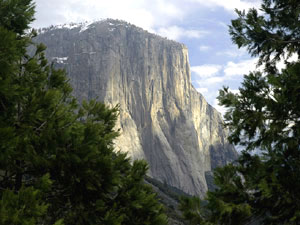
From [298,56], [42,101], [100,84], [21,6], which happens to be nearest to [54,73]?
[21,6]

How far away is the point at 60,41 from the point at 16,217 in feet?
494

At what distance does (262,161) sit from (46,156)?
4465mm

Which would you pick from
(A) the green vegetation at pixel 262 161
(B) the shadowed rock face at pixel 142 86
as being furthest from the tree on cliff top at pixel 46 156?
(B) the shadowed rock face at pixel 142 86

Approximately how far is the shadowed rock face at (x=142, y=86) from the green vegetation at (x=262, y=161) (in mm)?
104014

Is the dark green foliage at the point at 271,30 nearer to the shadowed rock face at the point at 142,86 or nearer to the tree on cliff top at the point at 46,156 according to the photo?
the tree on cliff top at the point at 46,156

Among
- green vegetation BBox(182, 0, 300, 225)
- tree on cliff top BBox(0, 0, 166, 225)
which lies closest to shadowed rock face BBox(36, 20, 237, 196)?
tree on cliff top BBox(0, 0, 166, 225)

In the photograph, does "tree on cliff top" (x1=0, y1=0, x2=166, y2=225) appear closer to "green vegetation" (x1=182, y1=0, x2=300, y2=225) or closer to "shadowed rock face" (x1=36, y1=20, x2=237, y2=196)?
"green vegetation" (x1=182, y1=0, x2=300, y2=225)

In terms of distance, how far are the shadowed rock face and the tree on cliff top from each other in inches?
4000

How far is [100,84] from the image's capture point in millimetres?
117438

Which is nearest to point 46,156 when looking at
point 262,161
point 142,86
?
point 262,161

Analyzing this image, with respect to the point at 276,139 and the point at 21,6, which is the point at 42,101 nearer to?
the point at 21,6

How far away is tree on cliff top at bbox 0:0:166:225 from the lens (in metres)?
3.94

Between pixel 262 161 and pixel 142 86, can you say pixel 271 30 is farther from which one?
pixel 142 86

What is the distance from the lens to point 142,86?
422 ft
